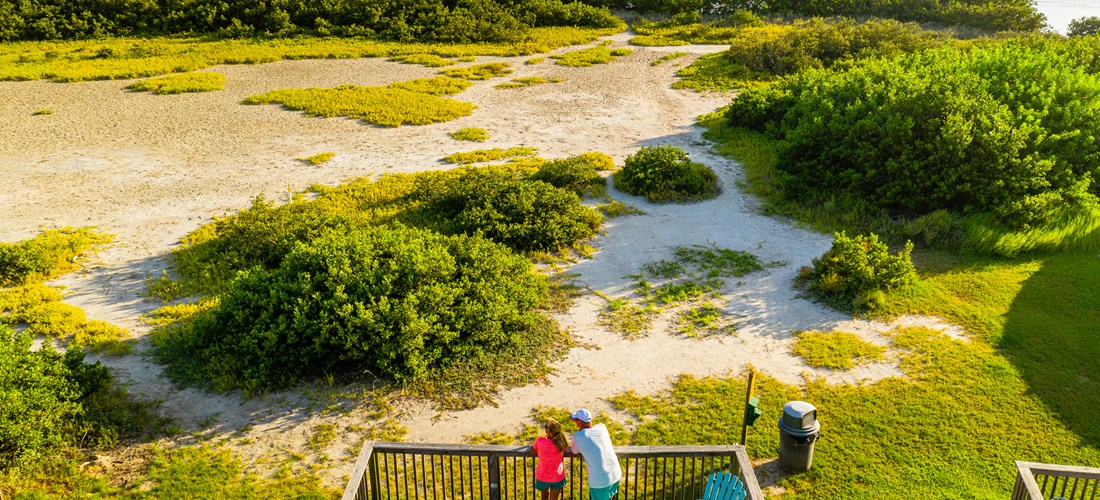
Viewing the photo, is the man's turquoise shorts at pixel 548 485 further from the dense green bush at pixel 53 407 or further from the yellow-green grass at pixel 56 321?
the yellow-green grass at pixel 56 321

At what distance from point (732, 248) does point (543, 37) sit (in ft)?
78.2

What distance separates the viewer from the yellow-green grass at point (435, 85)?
2512 cm

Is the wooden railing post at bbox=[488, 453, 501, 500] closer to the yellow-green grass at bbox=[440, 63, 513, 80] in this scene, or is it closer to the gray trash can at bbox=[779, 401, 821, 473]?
the gray trash can at bbox=[779, 401, 821, 473]

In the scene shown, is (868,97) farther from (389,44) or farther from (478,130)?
(389,44)

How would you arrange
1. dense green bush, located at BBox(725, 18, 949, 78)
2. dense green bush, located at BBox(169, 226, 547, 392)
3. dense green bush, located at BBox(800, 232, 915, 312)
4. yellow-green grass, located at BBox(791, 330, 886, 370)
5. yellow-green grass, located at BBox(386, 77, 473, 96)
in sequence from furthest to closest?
dense green bush, located at BBox(725, 18, 949, 78) → yellow-green grass, located at BBox(386, 77, 473, 96) → dense green bush, located at BBox(800, 232, 915, 312) → yellow-green grass, located at BBox(791, 330, 886, 370) → dense green bush, located at BBox(169, 226, 547, 392)

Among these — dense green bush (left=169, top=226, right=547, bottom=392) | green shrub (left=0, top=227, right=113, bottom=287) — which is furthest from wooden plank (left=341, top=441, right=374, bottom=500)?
green shrub (left=0, top=227, right=113, bottom=287)

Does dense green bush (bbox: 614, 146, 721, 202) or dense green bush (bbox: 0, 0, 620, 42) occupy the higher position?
dense green bush (bbox: 0, 0, 620, 42)

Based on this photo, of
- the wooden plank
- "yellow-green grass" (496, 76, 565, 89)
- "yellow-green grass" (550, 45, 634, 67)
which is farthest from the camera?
"yellow-green grass" (550, 45, 634, 67)

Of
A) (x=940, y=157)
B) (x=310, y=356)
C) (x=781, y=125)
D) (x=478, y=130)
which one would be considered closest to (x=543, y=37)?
(x=478, y=130)

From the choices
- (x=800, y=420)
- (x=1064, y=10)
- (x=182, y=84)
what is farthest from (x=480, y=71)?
(x=1064, y=10)

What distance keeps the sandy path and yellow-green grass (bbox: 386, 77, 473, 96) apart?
1141mm

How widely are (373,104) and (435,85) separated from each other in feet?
10.4

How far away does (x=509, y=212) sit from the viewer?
14.1 metres

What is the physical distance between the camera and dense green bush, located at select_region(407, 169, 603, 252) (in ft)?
45.2
